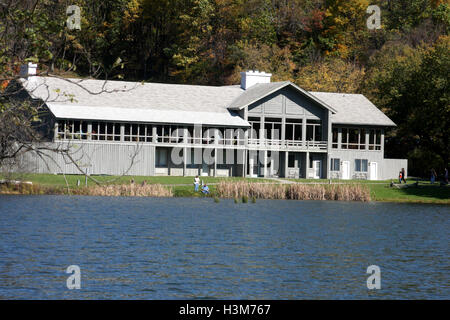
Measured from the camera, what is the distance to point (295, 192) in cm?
5406

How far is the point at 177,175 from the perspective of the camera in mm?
66188

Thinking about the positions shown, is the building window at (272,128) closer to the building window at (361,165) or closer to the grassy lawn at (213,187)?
the building window at (361,165)

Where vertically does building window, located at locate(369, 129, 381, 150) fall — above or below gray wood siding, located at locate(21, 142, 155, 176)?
above

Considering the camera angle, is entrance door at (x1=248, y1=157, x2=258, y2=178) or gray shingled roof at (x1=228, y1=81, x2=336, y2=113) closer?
entrance door at (x1=248, y1=157, x2=258, y2=178)

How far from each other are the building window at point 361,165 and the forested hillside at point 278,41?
17.0 ft

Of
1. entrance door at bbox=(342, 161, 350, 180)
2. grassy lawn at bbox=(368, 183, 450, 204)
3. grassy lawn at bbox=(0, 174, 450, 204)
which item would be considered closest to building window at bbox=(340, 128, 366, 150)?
entrance door at bbox=(342, 161, 350, 180)

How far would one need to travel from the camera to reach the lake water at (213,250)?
2192cm

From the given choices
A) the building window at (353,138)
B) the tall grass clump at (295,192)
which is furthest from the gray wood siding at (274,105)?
the tall grass clump at (295,192)

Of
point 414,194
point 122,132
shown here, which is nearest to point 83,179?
point 122,132

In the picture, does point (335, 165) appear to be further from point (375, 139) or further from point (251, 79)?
point (251, 79)

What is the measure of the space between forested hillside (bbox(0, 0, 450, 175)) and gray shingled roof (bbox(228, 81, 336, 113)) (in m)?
9.15

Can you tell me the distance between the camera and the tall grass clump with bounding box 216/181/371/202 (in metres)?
53.8

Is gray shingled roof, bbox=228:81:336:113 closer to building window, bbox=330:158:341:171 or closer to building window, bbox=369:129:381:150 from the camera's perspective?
building window, bbox=330:158:341:171

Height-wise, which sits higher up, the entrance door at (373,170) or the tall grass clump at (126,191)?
the entrance door at (373,170)
